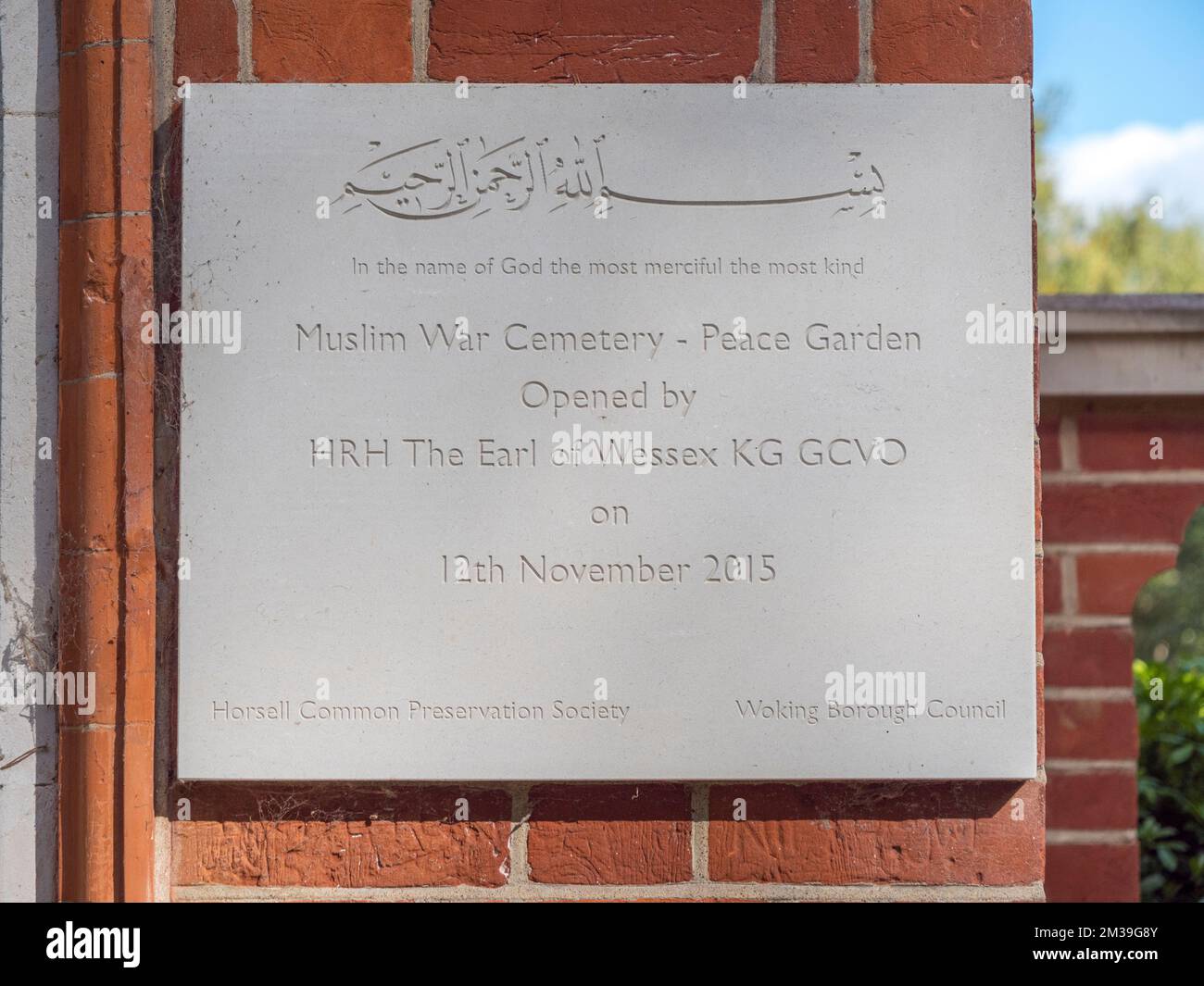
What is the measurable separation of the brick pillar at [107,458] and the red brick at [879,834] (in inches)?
42.0

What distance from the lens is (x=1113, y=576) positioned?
7.89 feet

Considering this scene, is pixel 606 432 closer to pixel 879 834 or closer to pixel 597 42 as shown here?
pixel 597 42

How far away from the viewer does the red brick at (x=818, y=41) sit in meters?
1.72

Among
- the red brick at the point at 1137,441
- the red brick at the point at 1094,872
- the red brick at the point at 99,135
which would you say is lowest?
the red brick at the point at 1094,872

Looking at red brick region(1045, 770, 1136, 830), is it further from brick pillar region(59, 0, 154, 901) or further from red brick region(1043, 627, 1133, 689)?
brick pillar region(59, 0, 154, 901)

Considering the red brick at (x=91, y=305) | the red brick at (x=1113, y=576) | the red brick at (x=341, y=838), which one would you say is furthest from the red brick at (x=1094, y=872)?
the red brick at (x=91, y=305)

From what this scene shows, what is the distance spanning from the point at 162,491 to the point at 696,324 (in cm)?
104

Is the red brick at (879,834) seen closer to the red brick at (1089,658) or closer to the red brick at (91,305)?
the red brick at (1089,658)

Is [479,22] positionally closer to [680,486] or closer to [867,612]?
[680,486]

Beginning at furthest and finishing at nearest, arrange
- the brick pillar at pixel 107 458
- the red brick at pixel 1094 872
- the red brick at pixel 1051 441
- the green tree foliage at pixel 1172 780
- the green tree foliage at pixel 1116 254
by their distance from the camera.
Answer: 1. the green tree foliage at pixel 1116 254
2. the green tree foliage at pixel 1172 780
3. the red brick at pixel 1051 441
4. the red brick at pixel 1094 872
5. the brick pillar at pixel 107 458

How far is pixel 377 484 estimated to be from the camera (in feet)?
5.46

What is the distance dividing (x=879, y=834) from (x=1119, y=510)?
1.27 meters

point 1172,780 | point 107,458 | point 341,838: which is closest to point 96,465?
point 107,458
